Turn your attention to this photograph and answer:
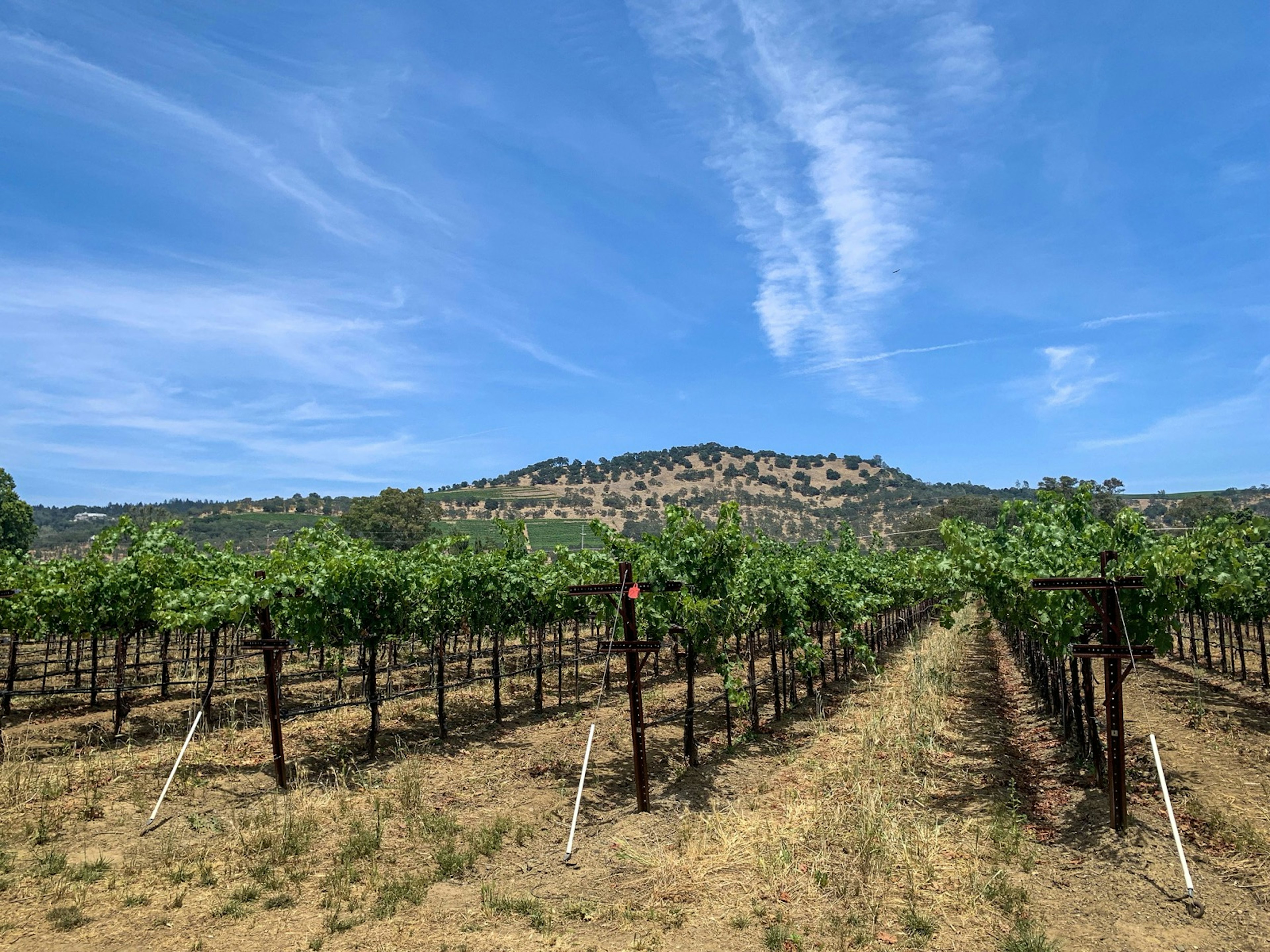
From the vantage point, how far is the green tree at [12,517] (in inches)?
1977

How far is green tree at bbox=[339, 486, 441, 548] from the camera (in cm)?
6956

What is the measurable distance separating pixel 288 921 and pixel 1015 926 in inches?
293

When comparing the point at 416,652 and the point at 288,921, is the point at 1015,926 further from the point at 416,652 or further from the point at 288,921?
the point at 416,652

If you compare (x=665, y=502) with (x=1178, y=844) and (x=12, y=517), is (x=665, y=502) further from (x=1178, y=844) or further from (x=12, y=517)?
(x=1178, y=844)

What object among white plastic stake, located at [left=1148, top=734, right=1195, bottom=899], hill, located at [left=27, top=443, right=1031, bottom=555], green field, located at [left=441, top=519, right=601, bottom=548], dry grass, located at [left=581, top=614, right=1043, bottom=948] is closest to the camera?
white plastic stake, located at [left=1148, top=734, right=1195, bottom=899]

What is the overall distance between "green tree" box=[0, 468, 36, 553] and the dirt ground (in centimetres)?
4671

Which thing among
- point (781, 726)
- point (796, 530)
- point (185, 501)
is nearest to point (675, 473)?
point (796, 530)

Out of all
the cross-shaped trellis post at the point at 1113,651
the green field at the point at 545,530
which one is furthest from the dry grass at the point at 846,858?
the green field at the point at 545,530

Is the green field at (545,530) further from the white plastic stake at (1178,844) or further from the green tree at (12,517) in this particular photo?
the white plastic stake at (1178,844)

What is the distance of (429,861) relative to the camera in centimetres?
906

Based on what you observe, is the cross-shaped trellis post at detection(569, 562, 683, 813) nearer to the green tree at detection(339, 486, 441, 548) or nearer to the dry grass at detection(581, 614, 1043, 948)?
the dry grass at detection(581, 614, 1043, 948)

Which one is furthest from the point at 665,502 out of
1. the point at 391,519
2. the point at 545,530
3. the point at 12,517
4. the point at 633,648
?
the point at 633,648

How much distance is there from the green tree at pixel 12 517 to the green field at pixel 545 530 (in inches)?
1582

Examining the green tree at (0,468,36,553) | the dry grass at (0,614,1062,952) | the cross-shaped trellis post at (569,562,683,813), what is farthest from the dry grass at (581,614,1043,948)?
the green tree at (0,468,36,553)
